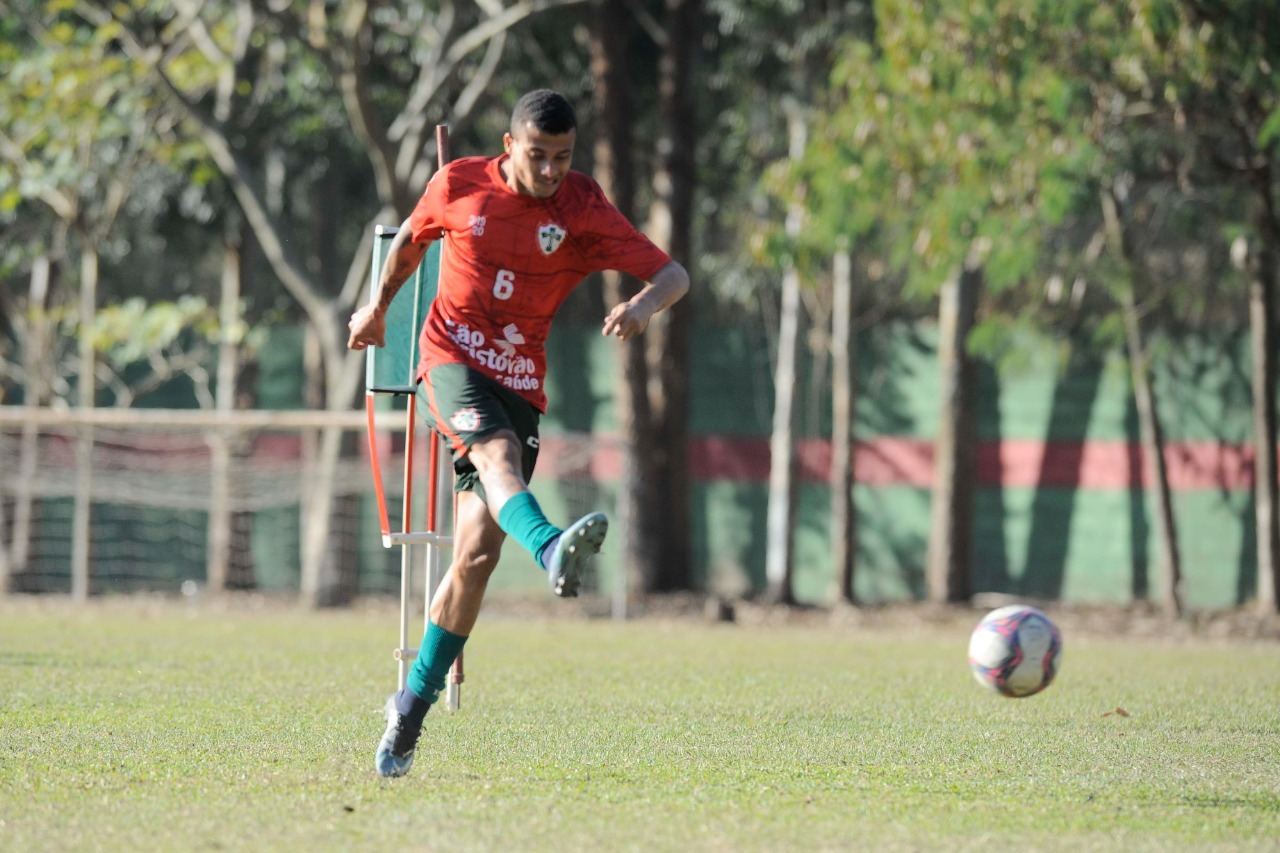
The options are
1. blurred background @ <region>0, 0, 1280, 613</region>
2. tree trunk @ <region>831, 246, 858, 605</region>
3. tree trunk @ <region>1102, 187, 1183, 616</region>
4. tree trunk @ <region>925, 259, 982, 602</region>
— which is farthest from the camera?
tree trunk @ <region>831, 246, 858, 605</region>

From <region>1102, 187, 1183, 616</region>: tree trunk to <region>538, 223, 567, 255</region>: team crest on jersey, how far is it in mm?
11557

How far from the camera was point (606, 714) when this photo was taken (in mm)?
7574

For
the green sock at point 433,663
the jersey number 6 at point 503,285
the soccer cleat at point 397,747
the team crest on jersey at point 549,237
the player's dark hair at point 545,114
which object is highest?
the player's dark hair at point 545,114

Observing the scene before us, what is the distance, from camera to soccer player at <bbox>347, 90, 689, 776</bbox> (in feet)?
18.5

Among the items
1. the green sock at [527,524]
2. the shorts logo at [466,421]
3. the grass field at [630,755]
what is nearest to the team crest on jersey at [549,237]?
the shorts logo at [466,421]

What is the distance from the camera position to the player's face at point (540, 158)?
222 inches

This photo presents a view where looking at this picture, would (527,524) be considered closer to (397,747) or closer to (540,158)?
(397,747)

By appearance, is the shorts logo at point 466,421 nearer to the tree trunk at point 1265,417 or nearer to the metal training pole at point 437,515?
the metal training pole at point 437,515

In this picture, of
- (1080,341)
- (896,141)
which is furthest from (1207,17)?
(1080,341)

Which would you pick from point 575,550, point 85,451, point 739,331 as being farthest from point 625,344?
point 575,550

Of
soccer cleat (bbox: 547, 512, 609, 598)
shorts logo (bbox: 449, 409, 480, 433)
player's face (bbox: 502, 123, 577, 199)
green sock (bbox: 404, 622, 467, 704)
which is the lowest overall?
green sock (bbox: 404, 622, 467, 704)

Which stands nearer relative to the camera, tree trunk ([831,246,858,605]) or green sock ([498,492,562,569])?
green sock ([498,492,562,569])

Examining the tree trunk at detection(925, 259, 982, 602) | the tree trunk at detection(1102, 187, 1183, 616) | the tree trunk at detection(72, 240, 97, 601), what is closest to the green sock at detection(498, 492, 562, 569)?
the tree trunk at detection(1102, 187, 1183, 616)

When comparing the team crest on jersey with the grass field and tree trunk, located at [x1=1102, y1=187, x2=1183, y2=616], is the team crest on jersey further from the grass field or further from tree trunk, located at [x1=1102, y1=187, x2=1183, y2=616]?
tree trunk, located at [x1=1102, y1=187, x2=1183, y2=616]
